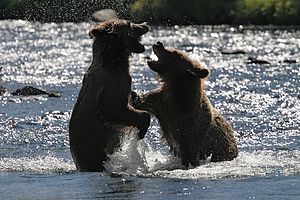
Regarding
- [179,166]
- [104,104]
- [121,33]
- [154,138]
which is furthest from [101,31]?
[154,138]

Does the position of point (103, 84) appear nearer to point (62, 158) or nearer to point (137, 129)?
point (137, 129)

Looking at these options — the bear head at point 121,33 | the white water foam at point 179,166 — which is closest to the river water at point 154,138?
the white water foam at point 179,166

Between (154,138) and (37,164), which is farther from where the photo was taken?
(154,138)

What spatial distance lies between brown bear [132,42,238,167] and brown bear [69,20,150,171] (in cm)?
66

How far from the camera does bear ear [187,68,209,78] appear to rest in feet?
39.4

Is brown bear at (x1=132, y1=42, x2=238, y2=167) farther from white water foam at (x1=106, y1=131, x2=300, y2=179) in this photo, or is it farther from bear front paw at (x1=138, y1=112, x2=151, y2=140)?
bear front paw at (x1=138, y1=112, x2=151, y2=140)

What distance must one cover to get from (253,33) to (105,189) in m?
41.9

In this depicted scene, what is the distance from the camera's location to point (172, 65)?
1228 centimetres

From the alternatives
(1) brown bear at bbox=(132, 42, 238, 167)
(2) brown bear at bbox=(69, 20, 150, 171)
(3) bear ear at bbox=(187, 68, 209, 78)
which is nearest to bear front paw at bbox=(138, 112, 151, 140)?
(2) brown bear at bbox=(69, 20, 150, 171)

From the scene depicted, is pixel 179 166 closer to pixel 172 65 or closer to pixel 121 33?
pixel 172 65

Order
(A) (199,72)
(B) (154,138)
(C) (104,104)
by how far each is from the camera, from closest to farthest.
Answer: (C) (104,104) < (A) (199,72) < (B) (154,138)

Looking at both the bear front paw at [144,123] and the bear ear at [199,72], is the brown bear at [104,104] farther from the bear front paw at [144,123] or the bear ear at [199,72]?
the bear ear at [199,72]

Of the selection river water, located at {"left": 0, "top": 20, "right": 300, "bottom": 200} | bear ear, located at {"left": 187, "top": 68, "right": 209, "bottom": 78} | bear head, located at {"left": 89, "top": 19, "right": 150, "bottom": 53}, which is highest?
bear head, located at {"left": 89, "top": 19, "right": 150, "bottom": 53}

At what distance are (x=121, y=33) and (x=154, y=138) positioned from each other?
5122mm
